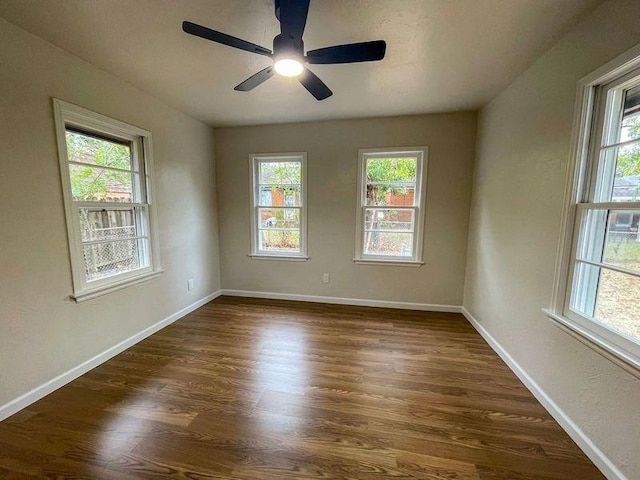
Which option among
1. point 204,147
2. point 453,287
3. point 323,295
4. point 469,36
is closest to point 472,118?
point 469,36

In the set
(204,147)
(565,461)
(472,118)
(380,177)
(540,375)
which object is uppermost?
(472,118)

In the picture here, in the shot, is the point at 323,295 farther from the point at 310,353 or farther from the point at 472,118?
the point at 472,118

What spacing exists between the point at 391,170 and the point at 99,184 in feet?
10.1

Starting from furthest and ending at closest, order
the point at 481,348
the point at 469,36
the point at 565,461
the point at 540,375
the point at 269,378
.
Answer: the point at 481,348
the point at 269,378
the point at 540,375
the point at 469,36
the point at 565,461

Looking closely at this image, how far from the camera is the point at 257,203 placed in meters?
3.86

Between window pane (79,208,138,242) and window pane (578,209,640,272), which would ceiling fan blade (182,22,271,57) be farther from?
window pane (578,209,640,272)

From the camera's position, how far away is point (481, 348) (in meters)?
2.59

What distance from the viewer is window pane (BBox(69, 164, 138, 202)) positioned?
211cm

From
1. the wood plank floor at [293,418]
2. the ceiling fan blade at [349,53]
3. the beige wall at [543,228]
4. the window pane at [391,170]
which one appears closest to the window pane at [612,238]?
the beige wall at [543,228]

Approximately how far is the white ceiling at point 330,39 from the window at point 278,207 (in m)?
1.07

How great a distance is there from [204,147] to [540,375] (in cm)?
416

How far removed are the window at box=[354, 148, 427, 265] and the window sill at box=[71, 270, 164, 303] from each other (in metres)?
2.41

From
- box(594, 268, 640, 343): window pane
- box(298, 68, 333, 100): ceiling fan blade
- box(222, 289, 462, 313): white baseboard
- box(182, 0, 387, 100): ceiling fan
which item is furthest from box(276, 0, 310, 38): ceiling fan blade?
box(222, 289, 462, 313): white baseboard

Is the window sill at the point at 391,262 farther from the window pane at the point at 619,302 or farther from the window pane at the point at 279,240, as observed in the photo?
the window pane at the point at 619,302
